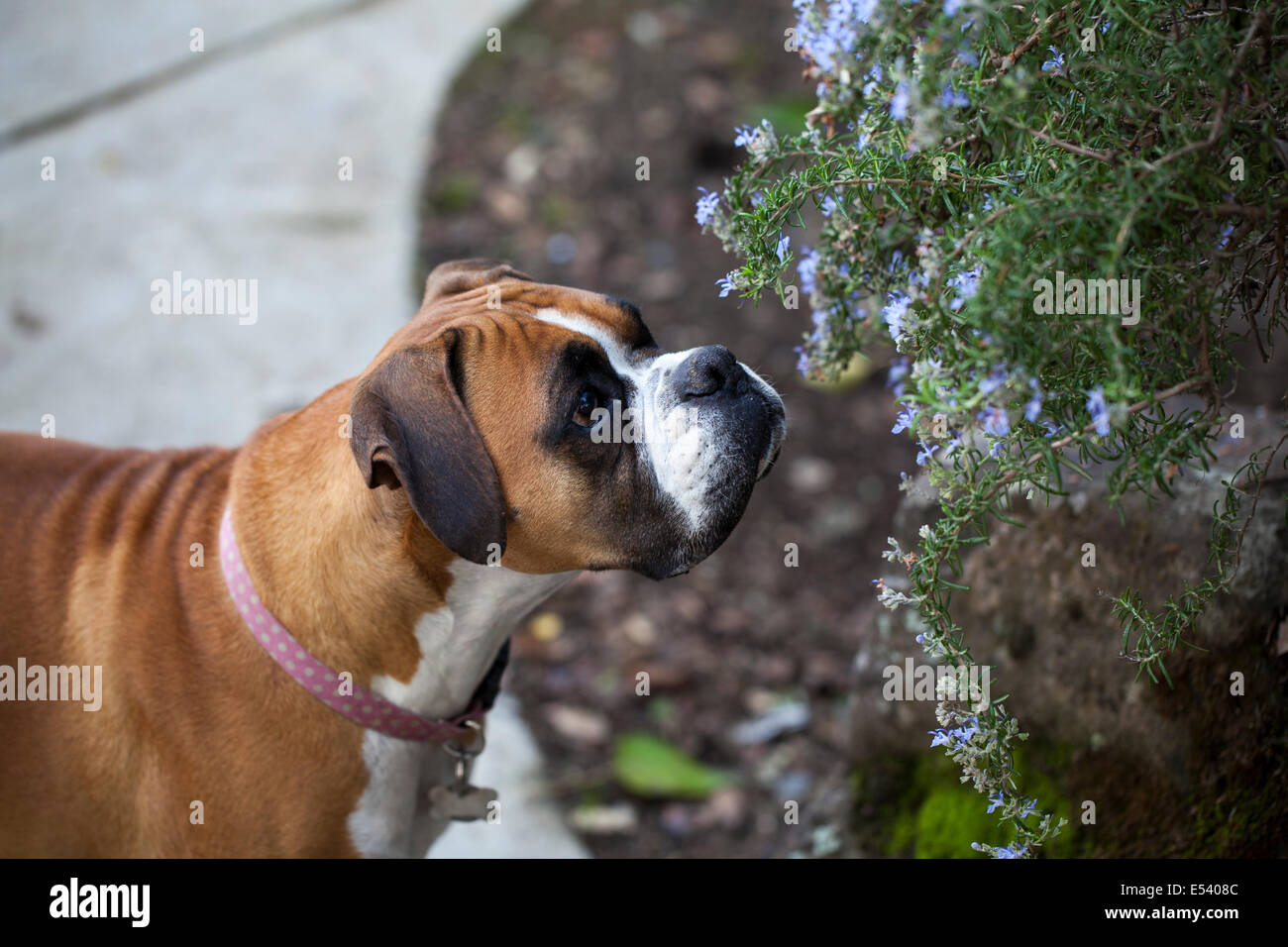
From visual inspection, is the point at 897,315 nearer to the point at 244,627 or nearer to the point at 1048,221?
the point at 1048,221

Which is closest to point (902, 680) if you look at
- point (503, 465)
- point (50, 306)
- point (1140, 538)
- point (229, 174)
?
point (1140, 538)

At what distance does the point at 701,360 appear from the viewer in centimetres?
239

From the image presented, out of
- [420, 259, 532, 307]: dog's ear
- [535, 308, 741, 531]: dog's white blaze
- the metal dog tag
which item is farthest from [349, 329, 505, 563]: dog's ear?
the metal dog tag

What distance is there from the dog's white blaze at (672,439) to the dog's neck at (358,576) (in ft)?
1.22

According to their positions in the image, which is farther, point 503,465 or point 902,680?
point 902,680

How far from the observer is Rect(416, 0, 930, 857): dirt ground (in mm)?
4129

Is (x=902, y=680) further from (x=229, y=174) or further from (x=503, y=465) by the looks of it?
(x=229, y=174)

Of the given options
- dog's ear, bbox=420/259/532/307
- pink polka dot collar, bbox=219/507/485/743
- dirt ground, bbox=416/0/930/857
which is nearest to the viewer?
pink polka dot collar, bbox=219/507/485/743

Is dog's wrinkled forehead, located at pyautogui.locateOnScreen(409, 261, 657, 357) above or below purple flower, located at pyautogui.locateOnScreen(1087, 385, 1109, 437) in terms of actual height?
above

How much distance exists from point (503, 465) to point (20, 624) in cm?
124

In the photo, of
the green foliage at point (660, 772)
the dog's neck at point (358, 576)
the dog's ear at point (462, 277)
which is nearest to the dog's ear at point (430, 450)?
the dog's neck at point (358, 576)

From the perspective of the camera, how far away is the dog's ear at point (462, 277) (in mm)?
2693

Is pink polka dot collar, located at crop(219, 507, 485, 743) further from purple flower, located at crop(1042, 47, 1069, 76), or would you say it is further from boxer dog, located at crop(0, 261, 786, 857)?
purple flower, located at crop(1042, 47, 1069, 76)

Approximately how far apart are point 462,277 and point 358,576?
2.65ft
